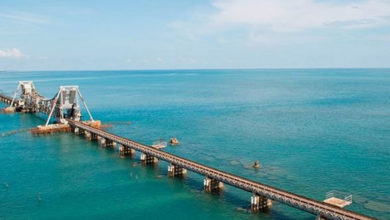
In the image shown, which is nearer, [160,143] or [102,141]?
[160,143]

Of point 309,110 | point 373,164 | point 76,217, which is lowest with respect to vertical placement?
point 76,217

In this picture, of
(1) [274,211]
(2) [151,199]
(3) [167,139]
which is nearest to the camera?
(1) [274,211]

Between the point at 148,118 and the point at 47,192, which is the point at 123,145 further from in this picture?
the point at 148,118

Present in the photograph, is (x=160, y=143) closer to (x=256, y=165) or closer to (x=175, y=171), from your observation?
(x=175, y=171)

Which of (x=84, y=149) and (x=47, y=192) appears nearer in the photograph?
(x=47, y=192)

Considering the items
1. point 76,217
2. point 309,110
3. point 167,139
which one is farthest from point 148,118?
point 76,217

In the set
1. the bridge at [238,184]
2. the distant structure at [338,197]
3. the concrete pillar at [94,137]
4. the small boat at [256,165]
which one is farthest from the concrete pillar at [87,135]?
the distant structure at [338,197]

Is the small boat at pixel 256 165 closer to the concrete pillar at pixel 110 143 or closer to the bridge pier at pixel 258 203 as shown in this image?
the bridge pier at pixel 258 203

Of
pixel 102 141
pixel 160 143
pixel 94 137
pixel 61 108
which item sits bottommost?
pixel 102 141

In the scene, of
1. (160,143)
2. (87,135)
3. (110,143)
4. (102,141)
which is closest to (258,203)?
(160,143)
